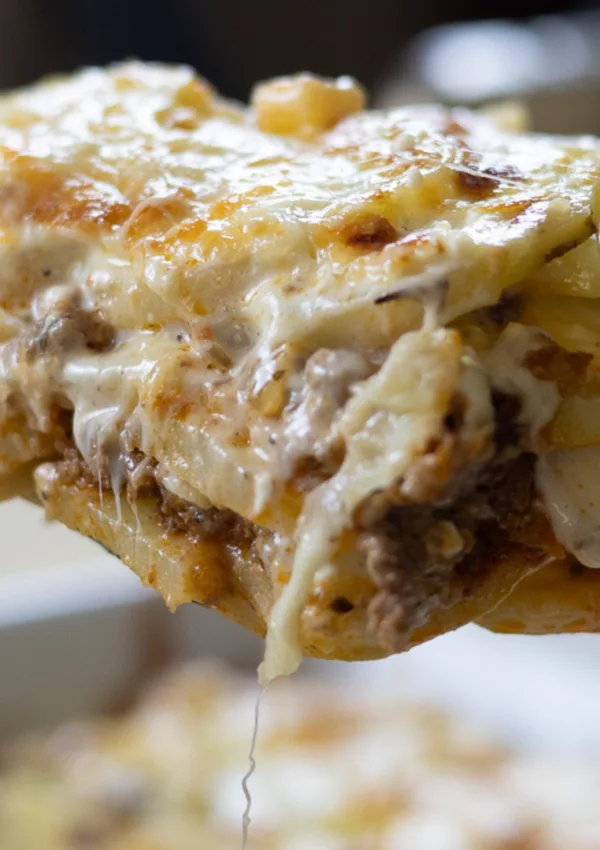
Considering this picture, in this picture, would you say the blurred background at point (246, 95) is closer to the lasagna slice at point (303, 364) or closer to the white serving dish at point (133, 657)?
the white serving dish at point (133, 657)

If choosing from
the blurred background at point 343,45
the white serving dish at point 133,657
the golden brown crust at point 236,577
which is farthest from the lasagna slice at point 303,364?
the blurred background at point 343,45

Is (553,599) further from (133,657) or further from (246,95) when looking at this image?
(246,95)

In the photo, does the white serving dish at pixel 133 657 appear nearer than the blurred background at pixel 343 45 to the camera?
Yes

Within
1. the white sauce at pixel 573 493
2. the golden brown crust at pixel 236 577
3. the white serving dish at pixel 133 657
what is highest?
the white sauce at pixel 573 493

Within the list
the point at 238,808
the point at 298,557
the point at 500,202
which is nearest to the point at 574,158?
the point at 500,202

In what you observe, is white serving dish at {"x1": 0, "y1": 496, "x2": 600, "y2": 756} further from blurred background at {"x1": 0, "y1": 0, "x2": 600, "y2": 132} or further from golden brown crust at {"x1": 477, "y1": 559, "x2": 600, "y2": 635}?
blurred background at {"x1": 0, "y1": 0, "x2": 600, "y2": 132}

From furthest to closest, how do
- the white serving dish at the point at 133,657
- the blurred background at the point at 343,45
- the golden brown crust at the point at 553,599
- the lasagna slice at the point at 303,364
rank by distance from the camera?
the blurred background at the point at 343,45 → the white serving dish at the point at 133,657 → the golden brown crust at the point at 553,599 → the lasagna slice at the point at 303,364

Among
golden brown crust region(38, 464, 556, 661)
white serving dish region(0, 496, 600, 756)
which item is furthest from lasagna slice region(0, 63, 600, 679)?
white serving dish region(0, 496, 600, 756)
